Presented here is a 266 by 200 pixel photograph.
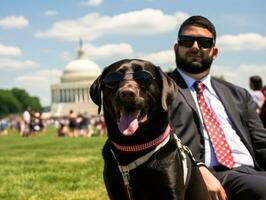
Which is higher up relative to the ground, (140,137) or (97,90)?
(97,90)

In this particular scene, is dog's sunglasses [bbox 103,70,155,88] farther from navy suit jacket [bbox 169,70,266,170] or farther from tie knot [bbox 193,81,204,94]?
tie knot [bbox 193,81,204,94]

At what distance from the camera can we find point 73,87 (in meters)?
147

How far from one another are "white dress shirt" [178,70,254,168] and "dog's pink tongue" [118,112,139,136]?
1.42 m

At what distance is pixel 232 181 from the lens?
4.74 metres

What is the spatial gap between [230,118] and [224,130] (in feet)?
0.45

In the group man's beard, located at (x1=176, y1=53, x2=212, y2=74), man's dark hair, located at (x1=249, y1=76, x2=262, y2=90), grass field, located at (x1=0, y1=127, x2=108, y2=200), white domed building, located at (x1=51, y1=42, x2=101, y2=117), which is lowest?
white domed building, located at (x1=51, y1=42, x2=101, y2=117)

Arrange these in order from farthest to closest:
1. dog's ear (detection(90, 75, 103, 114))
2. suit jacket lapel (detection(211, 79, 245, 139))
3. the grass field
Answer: the grass field < suit jacket lapel (detection(211, 79, 245, 139)) < dog's ear (detection(90, 75, 103, 114))

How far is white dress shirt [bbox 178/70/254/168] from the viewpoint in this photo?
492 centimetres

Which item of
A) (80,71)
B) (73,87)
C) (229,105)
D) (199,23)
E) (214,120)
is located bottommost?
(73,87)

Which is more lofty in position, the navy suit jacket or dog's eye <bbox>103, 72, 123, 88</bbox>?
dog's eye <bbox>103, 72, 123, 88</bbox>

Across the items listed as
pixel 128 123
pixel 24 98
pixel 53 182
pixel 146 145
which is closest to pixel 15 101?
pixel 24 98

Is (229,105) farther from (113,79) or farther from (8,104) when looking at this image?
(8,104)

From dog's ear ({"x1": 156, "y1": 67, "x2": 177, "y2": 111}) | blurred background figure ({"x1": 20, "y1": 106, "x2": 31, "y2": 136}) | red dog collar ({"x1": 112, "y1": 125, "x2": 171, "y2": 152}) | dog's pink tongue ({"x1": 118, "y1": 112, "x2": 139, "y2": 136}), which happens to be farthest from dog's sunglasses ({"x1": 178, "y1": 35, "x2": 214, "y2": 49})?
blurred background figure ({"x1": 20, "y1": 106, "x2": 31, "y2": 136})

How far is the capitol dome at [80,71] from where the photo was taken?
490 feet
